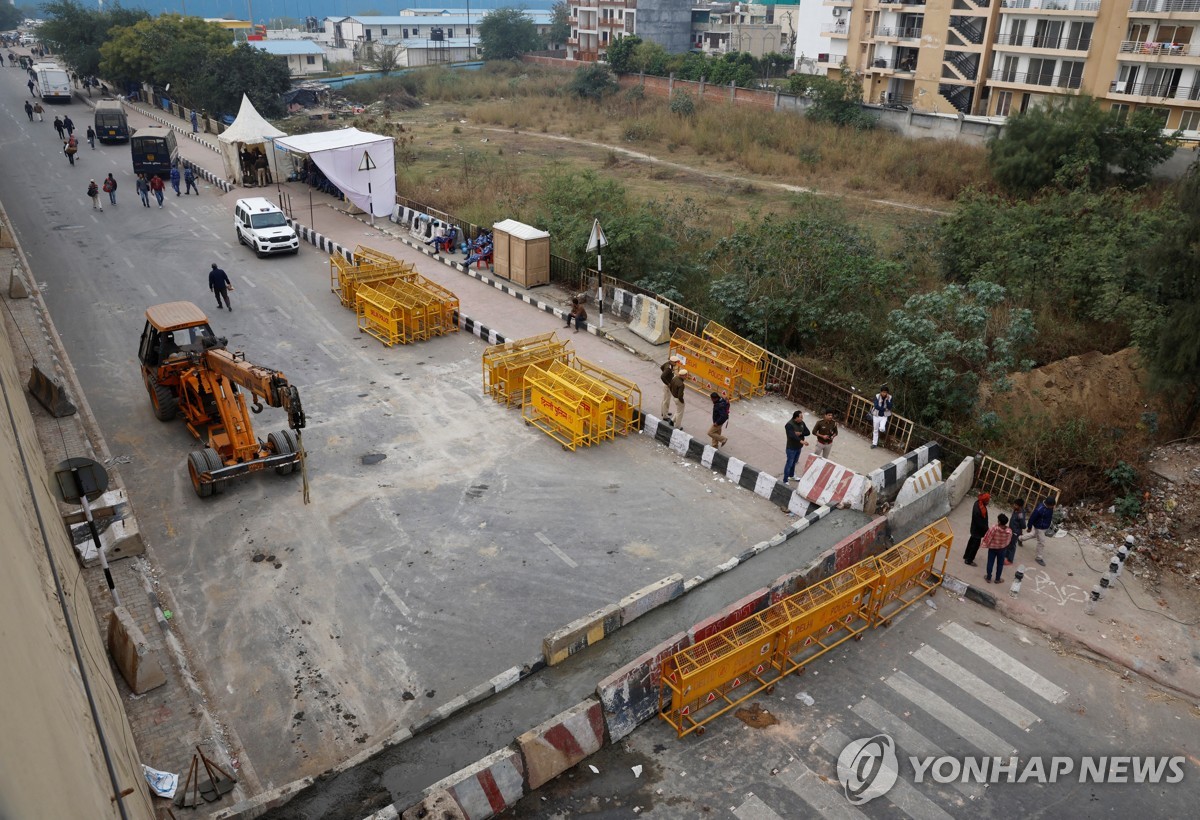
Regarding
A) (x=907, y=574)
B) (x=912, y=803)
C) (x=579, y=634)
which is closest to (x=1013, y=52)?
(x=907, y=574)

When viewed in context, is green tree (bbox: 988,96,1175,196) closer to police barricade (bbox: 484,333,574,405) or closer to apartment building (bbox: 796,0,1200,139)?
apartment building (bbox: 796,0,1200,139)

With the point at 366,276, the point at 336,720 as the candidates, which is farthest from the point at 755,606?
the point at 366,276

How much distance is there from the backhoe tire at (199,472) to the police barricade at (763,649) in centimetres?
828

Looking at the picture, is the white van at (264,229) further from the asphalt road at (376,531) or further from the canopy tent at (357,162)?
the asphalt road at (376,531)

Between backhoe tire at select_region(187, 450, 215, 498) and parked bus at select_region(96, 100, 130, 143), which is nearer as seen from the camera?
backhoe tire at select_region(187, 450, 215, 498)

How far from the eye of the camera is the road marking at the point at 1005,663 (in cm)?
1005

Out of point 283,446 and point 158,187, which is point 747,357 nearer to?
point 283,446

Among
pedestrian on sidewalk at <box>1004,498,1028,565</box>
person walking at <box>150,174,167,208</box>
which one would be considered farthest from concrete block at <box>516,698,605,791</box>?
person walking at <box>150,174,167,208</box>

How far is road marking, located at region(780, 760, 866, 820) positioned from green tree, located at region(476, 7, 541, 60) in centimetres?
9208

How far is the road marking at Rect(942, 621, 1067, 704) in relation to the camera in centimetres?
1005

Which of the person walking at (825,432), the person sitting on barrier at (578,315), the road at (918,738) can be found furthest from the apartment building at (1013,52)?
the road at (918,738)

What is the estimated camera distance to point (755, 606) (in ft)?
34.4

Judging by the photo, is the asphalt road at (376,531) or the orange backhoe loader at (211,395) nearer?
the asphalt road at (376,531)

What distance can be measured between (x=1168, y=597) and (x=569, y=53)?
89.8 metres
